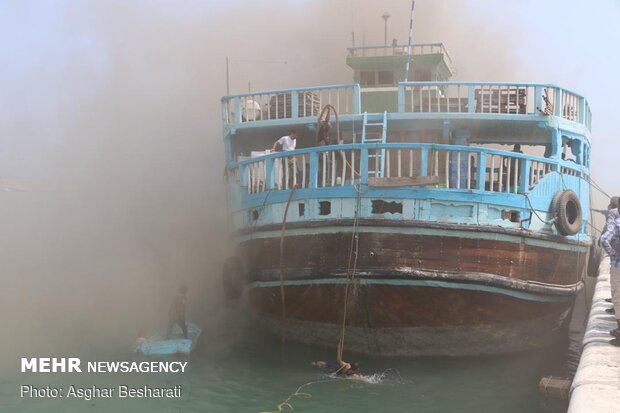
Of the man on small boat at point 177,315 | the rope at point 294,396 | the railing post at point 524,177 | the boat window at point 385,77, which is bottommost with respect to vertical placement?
the rope at point 294,396

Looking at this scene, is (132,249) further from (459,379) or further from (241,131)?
(459,379)

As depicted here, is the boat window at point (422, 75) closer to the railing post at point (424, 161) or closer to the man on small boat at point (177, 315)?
the railing post at point (424, 161)

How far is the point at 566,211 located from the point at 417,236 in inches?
121

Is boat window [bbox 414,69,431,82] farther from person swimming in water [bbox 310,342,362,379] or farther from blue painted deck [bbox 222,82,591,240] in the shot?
person swimming in water [bbox 310,342,362,379]

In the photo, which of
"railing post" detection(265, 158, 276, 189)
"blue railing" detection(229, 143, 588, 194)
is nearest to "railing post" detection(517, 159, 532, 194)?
"blue railing" detection(229, 143, 588, 194)

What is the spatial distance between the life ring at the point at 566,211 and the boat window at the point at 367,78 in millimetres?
5573

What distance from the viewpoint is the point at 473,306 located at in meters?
11.2

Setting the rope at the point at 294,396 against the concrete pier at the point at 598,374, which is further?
the rope at the point at 294,396

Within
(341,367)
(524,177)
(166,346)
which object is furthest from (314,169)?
(166,346)

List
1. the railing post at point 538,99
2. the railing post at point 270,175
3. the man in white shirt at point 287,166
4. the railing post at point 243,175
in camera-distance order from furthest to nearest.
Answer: the railing post at point 243,175 → the railing post at point 538,99 → the railing post at point 270,175 → the man in white shirt at point 287,166

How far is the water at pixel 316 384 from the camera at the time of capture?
9336mm

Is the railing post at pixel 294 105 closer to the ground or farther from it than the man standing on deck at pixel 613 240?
farther from it

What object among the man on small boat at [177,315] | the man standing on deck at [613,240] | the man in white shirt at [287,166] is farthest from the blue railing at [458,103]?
the man on small boat at [177,315]

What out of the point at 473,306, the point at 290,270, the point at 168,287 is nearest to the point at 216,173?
the point at 168,287
